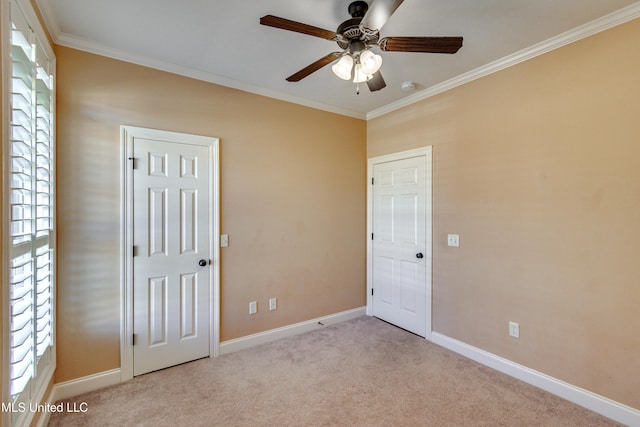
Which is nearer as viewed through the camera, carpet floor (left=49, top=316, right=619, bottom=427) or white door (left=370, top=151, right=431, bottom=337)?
carpet floor (left=49, top=316, right=619, bottom=427)

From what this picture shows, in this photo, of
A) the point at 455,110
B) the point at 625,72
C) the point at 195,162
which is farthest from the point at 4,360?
the point at 625,72

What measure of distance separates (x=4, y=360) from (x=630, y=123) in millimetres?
3626

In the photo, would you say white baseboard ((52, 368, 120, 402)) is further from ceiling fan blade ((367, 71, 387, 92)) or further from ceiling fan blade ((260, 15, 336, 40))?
ceiling fan blade ((367, 71, 387, 92))

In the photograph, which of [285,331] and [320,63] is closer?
[320,63]

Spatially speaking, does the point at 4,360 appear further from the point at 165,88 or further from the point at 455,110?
the point at 455,110

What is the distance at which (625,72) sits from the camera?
75.2 inches

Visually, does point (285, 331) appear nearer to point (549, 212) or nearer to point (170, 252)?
point (170, 252)

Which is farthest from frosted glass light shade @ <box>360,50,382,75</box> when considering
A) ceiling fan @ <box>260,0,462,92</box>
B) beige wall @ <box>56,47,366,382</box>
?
beige wall @ <box>56,47,366,382</box>

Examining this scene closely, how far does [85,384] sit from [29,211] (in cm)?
143

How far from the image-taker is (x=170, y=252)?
8.42ft

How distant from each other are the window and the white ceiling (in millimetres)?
385

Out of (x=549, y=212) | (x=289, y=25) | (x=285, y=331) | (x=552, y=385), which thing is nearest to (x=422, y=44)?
(x=289, y=25)

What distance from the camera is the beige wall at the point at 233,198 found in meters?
2.19

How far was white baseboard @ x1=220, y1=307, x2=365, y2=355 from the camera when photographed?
288 centimetres
